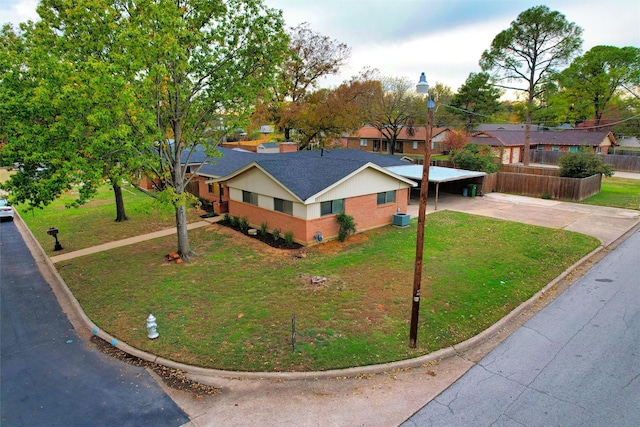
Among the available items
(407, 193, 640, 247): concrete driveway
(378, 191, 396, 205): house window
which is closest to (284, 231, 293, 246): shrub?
(378, 191, 396, 205): house window

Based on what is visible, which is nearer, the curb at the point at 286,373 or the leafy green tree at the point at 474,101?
the curb at the point at 286,373

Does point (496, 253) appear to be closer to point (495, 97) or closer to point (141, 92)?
point (141, 92)

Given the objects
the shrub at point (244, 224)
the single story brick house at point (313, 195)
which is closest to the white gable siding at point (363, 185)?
the single story brick house at point (313, 195)

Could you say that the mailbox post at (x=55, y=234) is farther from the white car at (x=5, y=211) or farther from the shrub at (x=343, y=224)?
the shrub at (x=343, y=224)

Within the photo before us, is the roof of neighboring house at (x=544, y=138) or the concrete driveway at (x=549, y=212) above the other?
the roof of neighboring house at (x=544, y=138)

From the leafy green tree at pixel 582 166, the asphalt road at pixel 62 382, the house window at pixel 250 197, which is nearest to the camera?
the asphalt road at pixel 62 382

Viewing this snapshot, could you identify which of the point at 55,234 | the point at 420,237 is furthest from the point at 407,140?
the point at 420,237

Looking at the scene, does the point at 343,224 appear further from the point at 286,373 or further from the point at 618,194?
the point at 618,194
